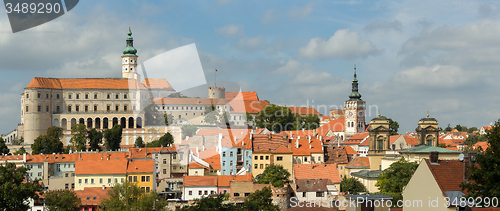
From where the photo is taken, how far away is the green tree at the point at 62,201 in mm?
47250

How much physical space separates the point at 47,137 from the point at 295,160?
1678 inches

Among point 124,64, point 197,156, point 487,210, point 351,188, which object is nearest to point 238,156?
point 197,156

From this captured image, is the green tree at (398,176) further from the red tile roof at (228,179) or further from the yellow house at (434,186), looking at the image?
the yellow house at (434,186)

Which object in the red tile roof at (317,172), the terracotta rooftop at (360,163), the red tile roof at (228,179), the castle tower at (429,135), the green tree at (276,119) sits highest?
the green tree at (276,119)

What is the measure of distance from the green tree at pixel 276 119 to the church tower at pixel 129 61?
35311mm

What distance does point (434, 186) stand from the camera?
69.1ft

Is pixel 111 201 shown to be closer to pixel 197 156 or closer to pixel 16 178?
pixel 16 178

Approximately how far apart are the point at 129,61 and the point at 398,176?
94.4 metres

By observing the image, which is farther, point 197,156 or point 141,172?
point 197,156

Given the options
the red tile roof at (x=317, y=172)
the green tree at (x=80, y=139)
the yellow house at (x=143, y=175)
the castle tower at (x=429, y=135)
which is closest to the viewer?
the red tile roof at (x=317, y=172)

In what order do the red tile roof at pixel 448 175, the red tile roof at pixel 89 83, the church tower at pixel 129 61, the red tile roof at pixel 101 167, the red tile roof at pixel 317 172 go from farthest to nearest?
the church tower at pixel 129 61 → the red tile roof at pixel 89 83 → the red tile roof at pixel 101 167 → the red tile roof at pixel 317 172 → the red tile roof at pixel 448 175

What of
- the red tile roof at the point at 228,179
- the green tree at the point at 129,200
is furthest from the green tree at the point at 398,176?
the green tree at the point at 129,200

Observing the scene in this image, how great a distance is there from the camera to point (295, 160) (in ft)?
217

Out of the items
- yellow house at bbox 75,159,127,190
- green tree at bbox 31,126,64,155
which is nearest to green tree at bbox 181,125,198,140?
green tree at bbox 31,126,64,155
